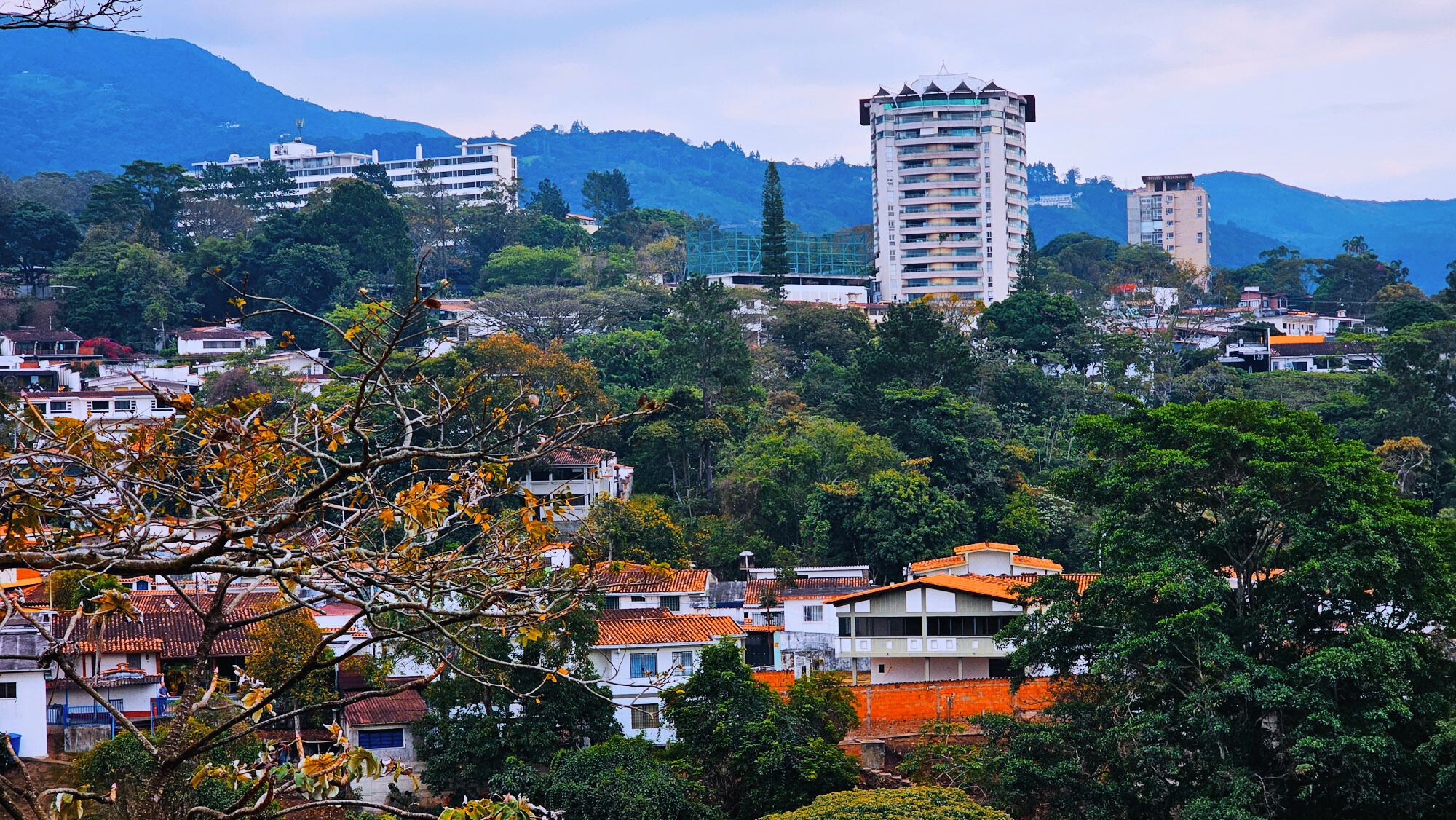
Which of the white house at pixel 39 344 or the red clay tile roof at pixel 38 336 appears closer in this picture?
the white house at pixel 39 344

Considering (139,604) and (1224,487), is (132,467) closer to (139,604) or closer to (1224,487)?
(1224,487)

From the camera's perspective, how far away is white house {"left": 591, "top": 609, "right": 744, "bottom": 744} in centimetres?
2411

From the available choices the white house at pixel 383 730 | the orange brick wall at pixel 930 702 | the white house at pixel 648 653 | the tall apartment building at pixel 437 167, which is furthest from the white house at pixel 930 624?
the tall apartment building at pixel 437 167

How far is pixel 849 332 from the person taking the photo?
5000 centimetres

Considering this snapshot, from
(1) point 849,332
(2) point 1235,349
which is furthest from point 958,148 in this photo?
(1) point 849,332

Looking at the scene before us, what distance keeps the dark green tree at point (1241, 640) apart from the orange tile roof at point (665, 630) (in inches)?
221

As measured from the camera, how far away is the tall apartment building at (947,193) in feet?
234

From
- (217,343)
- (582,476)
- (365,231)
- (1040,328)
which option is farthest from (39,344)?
(1040,328)

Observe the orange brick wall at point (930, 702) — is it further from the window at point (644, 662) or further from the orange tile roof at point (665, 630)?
the window at point (644, 662)

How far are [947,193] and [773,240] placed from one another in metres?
14.3

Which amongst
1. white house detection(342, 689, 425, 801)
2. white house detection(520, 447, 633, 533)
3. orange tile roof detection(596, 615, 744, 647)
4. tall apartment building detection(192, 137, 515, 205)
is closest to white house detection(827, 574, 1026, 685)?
orange tile roof detection(596, 615, 744, 647)

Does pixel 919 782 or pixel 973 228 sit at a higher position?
pixel 973 228

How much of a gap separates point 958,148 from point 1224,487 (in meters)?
52.9

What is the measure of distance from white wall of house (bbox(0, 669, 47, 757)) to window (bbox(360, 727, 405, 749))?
4563 mm
